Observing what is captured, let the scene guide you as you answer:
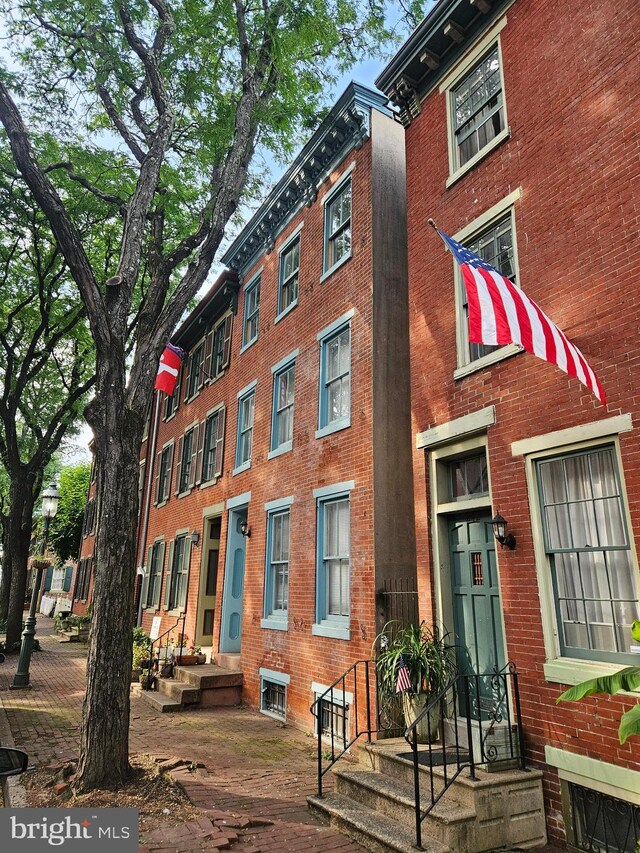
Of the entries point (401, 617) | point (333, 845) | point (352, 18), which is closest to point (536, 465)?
point (401, 617)

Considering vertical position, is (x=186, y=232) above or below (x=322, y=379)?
above

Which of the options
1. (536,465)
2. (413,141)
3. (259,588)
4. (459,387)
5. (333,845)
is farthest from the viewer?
(259,588)

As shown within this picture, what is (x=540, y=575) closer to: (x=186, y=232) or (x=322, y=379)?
(x=322, y=379)

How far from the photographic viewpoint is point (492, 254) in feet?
26.0

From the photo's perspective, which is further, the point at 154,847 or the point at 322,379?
the point at 322,379

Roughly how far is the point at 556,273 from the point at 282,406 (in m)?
7.22

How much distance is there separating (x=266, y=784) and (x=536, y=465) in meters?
5.04

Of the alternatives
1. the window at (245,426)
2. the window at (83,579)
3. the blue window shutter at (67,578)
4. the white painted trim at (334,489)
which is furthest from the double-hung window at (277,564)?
the blue window shutter at (67,578)

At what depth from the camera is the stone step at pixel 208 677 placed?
1178 cm

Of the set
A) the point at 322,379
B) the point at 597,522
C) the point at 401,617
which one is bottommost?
the point at 401,617

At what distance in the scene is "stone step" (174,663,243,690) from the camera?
11781mm

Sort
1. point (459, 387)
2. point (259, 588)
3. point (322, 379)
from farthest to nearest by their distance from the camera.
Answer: point (259, 588) → point (322, 379) → point (459, 387)

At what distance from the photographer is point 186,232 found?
1512 centimetres

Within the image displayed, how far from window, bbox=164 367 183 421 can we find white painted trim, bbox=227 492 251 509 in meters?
7.57
